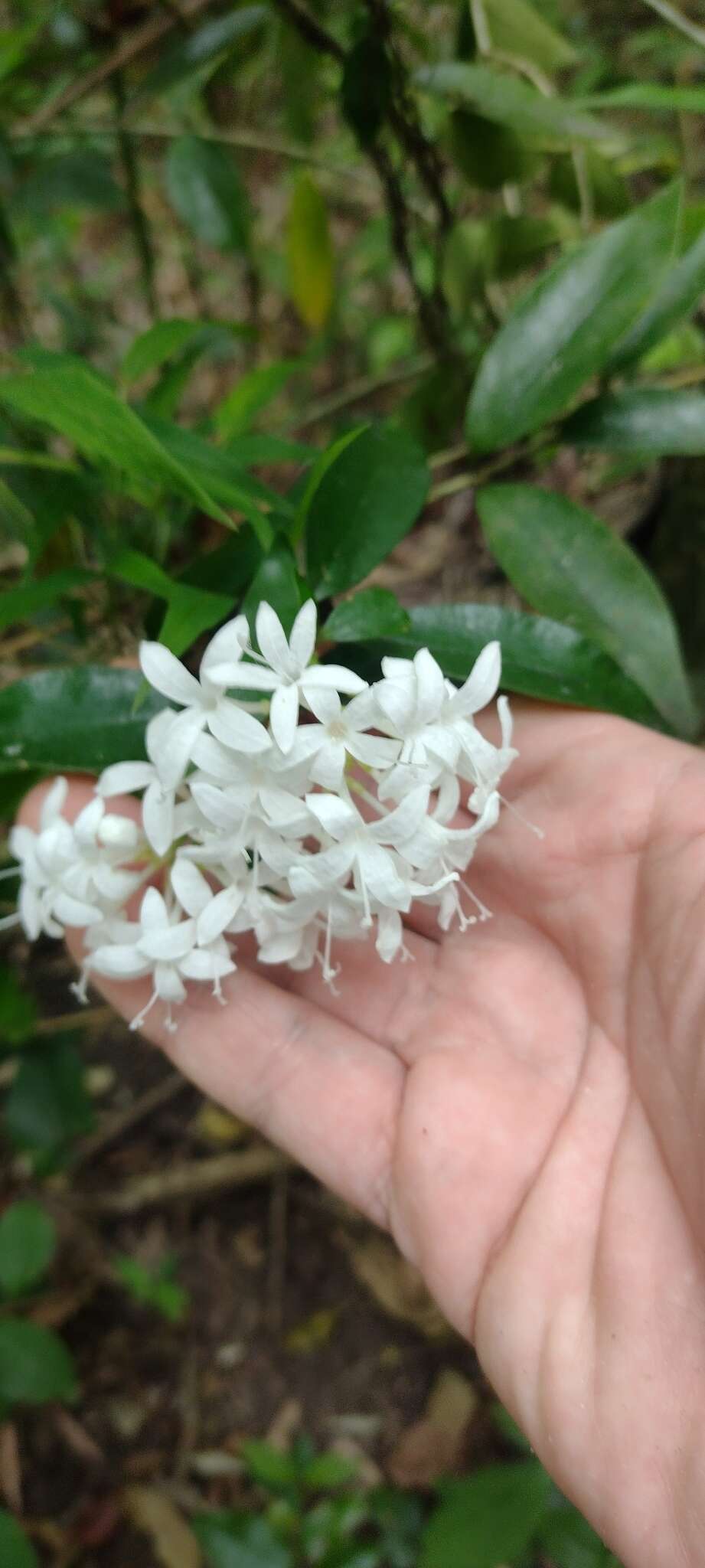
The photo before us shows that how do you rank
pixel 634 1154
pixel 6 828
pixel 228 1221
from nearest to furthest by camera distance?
1. pixel 634 1154
2. pixel 6 828
3. pixel 228 1221

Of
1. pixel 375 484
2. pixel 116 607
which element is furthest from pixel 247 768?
pixel 116 607

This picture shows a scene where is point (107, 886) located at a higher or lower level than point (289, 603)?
lower

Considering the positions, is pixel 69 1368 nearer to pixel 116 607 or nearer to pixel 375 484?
pixel 116 607

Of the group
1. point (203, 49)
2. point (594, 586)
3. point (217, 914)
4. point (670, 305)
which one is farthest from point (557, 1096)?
point (203, 49)

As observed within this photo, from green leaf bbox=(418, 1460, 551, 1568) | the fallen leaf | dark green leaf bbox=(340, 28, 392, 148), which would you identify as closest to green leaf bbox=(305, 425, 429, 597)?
dark green leaf bbox=(340, 28, 392, 148)

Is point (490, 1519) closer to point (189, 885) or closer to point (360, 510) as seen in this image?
point (189, 885)

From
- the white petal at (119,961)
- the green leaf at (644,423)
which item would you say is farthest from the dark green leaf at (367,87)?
the white petal at (119,961)

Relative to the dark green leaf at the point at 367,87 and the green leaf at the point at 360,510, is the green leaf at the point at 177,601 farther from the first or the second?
the dark green leaf at the point at 367,87
